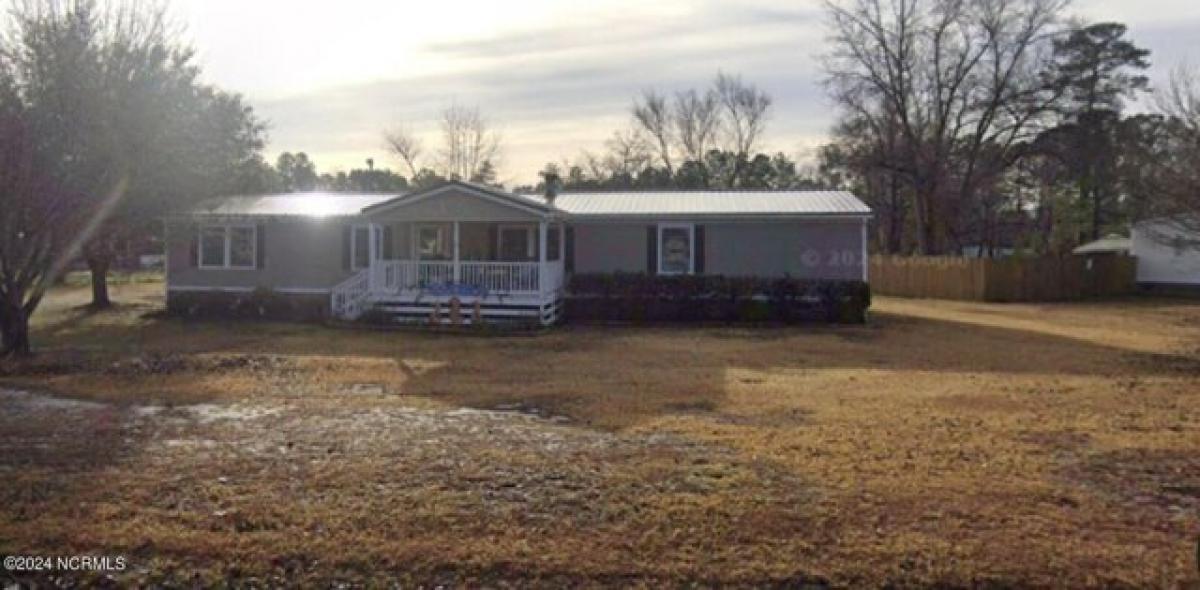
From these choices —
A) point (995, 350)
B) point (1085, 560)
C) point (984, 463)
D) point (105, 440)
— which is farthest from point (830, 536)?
point (995, 350)

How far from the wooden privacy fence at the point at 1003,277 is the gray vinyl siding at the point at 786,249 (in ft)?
44.1

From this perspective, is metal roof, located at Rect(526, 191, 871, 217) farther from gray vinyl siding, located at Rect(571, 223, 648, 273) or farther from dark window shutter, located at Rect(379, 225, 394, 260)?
dark window shutter, located at Rect(379, 225, 394, 260)

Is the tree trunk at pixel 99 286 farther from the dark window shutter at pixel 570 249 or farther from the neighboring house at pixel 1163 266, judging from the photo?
the neighboring house at pixel 1163 266

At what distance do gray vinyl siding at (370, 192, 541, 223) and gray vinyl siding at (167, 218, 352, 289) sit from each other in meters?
3.01

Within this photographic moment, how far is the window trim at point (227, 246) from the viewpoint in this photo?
2452cm

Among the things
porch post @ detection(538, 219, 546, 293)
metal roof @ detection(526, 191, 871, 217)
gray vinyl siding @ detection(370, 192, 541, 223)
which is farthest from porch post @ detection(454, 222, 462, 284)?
metal roof @ detection(526, 191, 871, 217)

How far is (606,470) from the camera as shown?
7.01m

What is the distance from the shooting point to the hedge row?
21375 millimetres

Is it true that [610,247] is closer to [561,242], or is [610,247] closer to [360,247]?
[561,242]

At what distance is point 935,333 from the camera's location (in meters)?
20.2

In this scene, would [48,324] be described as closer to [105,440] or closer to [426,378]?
[426,378]

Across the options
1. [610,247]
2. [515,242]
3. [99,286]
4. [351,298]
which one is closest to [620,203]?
[610,247]

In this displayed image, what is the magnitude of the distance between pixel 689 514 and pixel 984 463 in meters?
2.97

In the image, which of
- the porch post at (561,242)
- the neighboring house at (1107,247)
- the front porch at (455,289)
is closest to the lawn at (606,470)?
the front porch at (455,289)
